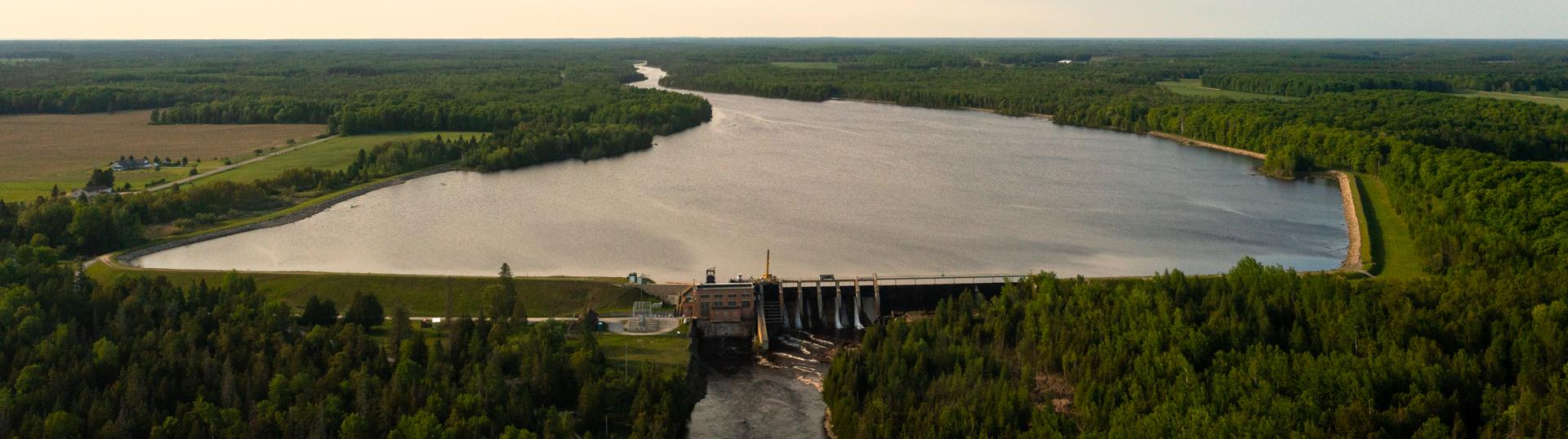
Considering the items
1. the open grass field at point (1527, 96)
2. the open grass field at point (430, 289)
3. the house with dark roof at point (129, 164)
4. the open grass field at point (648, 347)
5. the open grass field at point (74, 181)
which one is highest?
the open grass field at point (1527, 96)

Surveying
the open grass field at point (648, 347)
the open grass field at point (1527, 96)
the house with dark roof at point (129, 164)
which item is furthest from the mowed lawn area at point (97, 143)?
the open grass field at point (1527, 96)

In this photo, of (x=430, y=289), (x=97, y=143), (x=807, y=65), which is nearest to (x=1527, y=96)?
(x=807, y=65)

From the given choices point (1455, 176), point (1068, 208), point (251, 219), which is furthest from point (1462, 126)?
point (251, 219)

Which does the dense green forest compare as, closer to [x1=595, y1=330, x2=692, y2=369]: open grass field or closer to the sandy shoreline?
[x1=595, y1=330, x2=692, y2=369]: open grass field

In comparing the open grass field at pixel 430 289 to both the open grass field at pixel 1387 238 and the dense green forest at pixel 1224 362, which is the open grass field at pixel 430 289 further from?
the open grass field at pixel 1387 238

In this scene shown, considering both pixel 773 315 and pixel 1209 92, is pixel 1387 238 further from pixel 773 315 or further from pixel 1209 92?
pixel 1209 92
